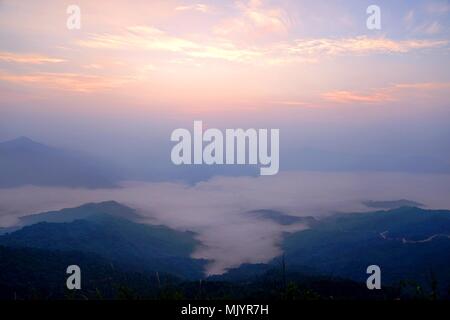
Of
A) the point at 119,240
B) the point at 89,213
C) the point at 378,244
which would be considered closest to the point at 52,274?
the point at 119,240

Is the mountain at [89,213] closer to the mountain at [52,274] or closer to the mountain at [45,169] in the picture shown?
the mountain at [45,169]

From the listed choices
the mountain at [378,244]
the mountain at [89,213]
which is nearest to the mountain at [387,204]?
the mountain at [378,244]

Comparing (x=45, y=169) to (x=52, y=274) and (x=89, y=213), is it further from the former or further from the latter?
(x=52, y=274)

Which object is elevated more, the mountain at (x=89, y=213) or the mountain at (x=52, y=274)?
the mountain at (x=52, y=274)

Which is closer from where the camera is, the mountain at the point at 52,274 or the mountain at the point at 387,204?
the mountain at the point at 52,274
